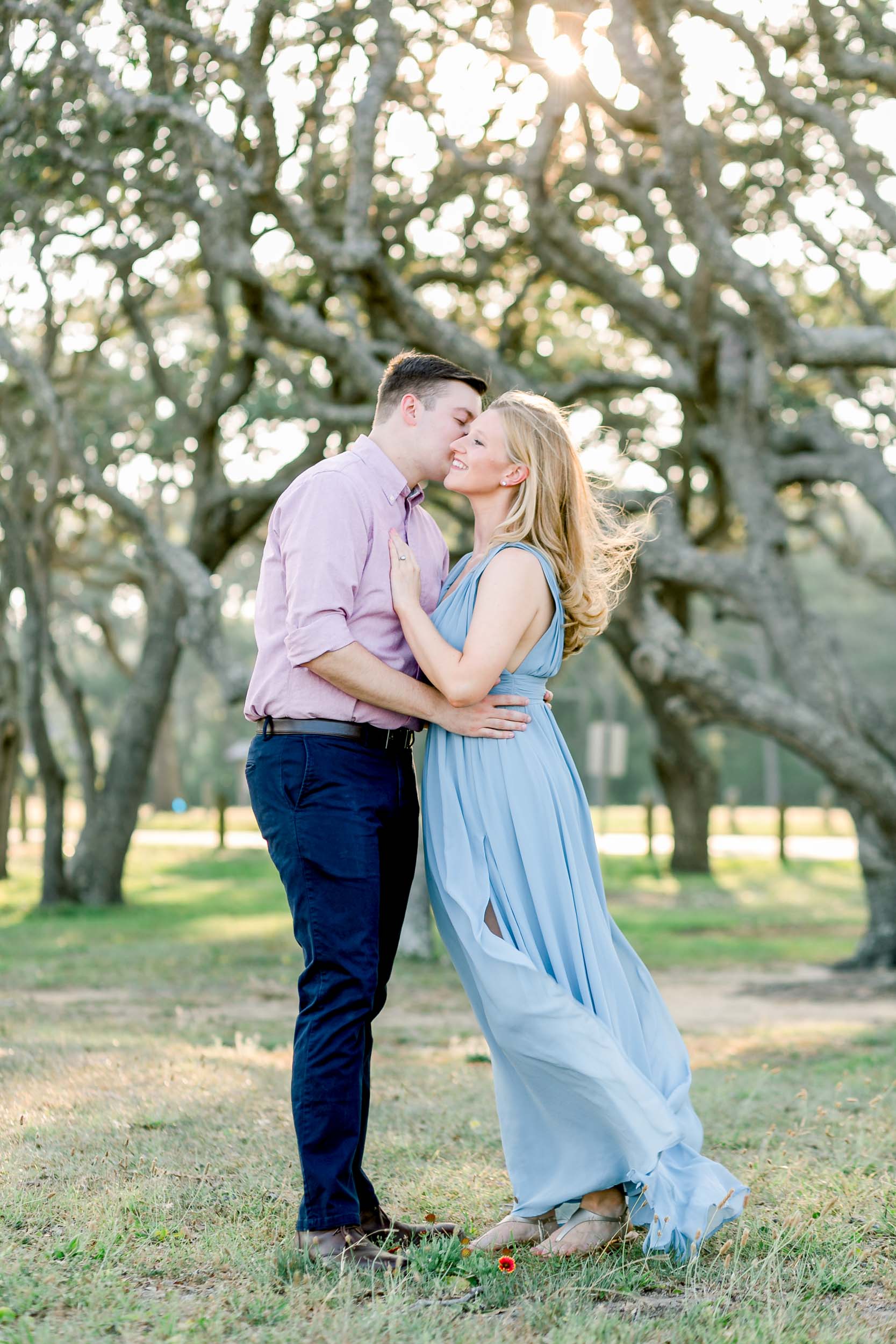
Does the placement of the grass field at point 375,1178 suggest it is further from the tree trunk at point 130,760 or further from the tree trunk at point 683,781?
the tree trunk at point 683,781

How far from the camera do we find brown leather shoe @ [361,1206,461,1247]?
163 inches

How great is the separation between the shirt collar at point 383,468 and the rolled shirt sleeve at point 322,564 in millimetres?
157

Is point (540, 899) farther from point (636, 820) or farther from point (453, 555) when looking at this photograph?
point (636, 820)

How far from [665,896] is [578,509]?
15.4 meters

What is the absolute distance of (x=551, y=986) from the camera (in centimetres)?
402

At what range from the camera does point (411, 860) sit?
4.27m

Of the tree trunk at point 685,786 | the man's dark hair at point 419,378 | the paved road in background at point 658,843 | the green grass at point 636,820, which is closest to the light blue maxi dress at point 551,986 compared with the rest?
the man's dark hair at point 419,378

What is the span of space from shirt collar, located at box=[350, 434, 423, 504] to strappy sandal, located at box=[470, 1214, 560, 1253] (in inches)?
82.3

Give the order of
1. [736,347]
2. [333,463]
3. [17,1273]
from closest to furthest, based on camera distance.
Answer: [17,1273], [333,463], [736,347]

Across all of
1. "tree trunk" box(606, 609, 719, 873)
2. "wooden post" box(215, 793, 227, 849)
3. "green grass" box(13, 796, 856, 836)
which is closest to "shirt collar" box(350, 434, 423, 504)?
"tree trunk" box(606, 609, 719, 873)

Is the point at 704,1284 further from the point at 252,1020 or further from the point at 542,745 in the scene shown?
the point at 252,1020

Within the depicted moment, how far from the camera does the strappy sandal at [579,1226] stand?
4.03m

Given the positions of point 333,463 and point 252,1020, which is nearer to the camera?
point 333,463

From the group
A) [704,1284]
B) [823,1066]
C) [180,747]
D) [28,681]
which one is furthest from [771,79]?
[180,747]
